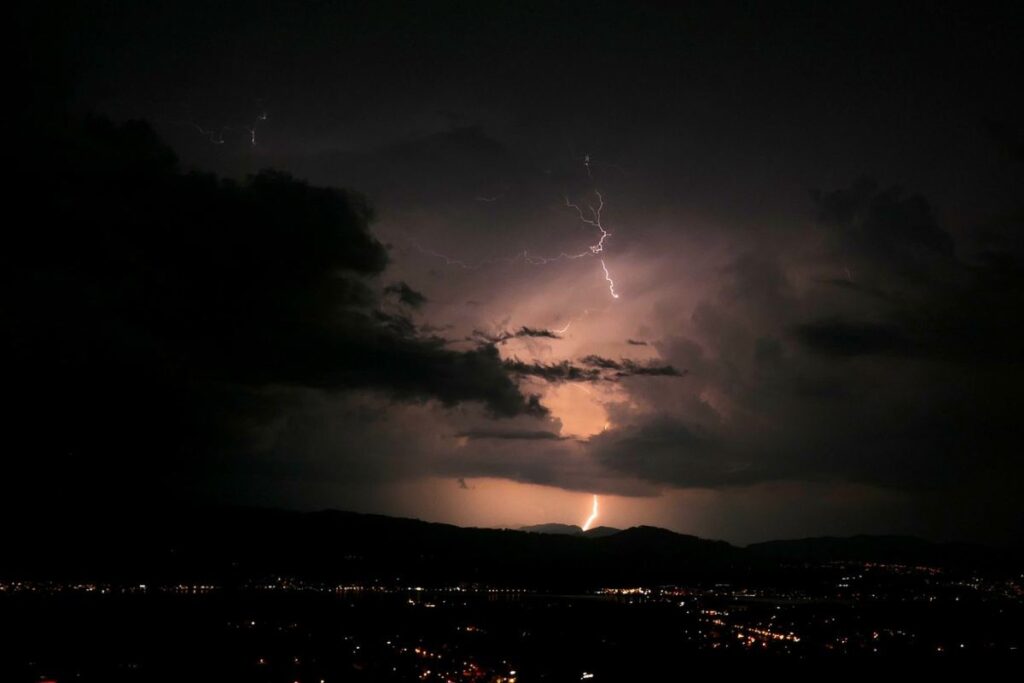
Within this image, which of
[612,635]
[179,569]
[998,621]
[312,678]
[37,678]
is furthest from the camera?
[179,569]

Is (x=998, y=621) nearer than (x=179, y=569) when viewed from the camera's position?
Yes

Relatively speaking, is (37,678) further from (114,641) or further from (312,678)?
(114,641)

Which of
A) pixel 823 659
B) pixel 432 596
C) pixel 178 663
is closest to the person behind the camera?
pixel 178 663

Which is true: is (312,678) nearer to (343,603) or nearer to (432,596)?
(343,603)

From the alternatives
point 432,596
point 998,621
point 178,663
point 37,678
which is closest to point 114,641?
point 178,663

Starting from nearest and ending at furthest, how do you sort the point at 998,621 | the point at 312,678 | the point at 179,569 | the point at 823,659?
the point at 312,678 < the point at 823,659 < the point at 998,621 < the point at 179,569

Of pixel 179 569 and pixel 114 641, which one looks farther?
pixel 179 569

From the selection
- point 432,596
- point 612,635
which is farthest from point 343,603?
point 612,635

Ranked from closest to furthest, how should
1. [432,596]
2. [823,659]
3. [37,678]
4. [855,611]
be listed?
[37,678]
[823,659]
[855,611]
[432,596]

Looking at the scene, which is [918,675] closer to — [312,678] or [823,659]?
[823,659]
